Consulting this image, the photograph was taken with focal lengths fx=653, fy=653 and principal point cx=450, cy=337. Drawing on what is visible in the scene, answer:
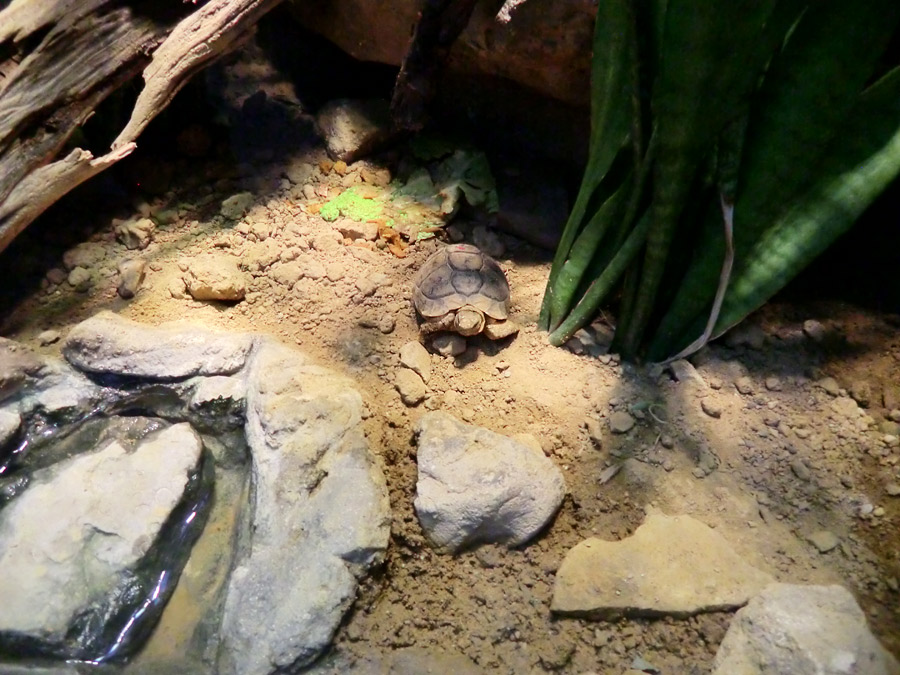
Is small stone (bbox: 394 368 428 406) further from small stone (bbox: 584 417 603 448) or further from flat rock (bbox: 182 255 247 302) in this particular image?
flat rock (bbox: 182 255 247 302)

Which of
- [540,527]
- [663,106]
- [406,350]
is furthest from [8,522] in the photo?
[663,106]

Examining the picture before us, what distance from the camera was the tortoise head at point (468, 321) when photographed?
2125mm

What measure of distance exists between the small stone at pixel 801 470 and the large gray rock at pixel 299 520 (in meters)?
1.14

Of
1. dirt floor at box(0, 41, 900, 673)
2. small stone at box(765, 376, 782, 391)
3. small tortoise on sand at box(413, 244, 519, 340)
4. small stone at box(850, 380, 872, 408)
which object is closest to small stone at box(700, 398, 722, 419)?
dirt floor at box(0, 41, 900, 673)

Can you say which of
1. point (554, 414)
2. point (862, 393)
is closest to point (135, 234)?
point (554, 414)

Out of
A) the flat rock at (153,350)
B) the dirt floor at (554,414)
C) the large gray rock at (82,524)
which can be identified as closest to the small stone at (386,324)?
the dirt floor at (554,414)

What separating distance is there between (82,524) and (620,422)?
4.96ft

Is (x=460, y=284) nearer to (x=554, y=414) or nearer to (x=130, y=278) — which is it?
(x=554, y=414)

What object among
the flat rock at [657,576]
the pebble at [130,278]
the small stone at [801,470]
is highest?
the pebble at [130,278]

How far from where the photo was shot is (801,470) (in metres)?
1.82

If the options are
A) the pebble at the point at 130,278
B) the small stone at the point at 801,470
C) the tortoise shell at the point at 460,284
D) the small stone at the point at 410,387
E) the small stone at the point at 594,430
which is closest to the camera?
the small stone at the point at 801,470

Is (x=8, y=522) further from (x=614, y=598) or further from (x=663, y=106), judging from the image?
(x=663, y=106)

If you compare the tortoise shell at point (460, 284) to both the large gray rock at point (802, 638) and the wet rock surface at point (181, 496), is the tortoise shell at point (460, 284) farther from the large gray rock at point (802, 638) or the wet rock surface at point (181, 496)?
the large gray rock at point (802, 638)

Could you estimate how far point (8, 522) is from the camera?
1.74m
